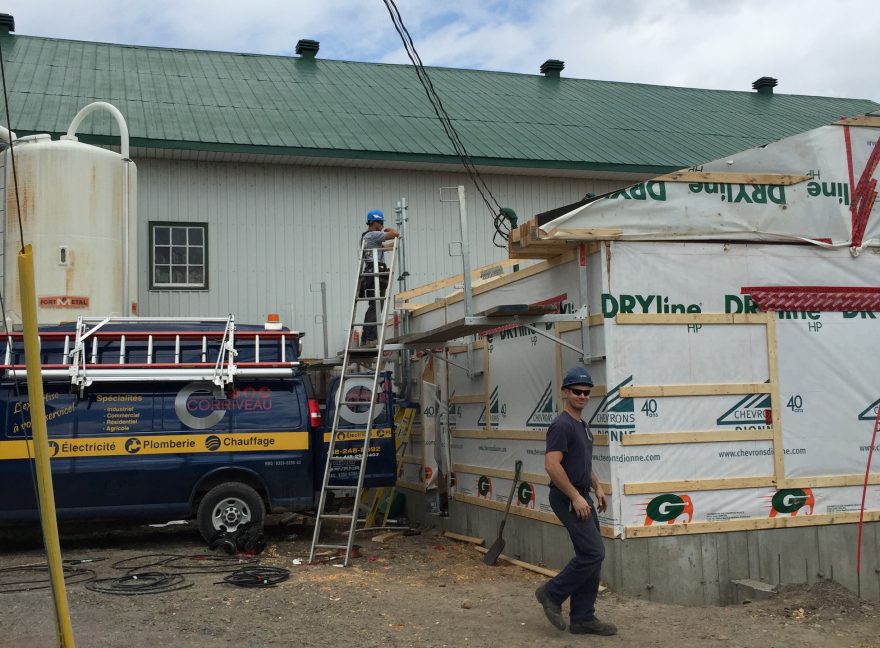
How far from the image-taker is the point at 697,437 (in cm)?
870

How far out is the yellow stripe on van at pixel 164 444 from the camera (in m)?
10.6

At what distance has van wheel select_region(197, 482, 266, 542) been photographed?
35.6 ft

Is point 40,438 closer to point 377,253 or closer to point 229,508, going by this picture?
point 229,508

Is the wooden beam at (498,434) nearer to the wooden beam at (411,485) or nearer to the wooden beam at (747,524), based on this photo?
the wooden beam at (411,485)

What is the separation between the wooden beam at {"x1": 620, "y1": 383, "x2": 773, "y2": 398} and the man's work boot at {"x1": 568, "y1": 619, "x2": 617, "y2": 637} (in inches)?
83.4

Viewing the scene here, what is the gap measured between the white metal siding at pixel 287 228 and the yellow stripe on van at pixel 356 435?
4.72m

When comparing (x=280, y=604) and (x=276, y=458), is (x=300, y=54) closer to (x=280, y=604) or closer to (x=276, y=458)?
(x=276, y=458)

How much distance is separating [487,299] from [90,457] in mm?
4891

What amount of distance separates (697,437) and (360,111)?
11.3m

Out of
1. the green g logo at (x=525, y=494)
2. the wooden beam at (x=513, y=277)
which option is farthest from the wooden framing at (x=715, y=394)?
the green g logo at (x=525, y=494)

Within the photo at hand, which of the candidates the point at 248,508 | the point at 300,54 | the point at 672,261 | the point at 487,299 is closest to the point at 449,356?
the point at 487,299

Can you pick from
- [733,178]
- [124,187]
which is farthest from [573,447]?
[124,187]

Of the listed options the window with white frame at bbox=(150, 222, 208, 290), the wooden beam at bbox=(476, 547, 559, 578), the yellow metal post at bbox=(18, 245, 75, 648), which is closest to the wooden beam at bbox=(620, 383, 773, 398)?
the wooden beam at bbox=(476, 547, 559, 578)

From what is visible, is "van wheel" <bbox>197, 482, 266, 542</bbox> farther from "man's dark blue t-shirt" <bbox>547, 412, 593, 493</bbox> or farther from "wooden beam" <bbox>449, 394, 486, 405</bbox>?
"man's dark blue t-shirt" <bbox>547, 412, 593, 493</bbox>
